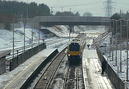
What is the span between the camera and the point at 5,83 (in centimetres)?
3108

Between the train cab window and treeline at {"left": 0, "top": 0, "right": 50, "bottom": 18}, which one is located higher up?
treeline at {"left": 0, "top": 0, "right": 50, "bottom": 18}

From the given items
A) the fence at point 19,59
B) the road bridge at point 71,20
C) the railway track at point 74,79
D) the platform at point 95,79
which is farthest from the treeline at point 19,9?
the platform at point 95,79

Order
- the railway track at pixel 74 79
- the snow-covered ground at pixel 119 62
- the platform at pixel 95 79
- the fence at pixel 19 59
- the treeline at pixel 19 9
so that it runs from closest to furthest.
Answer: the platform at pixel 95 79, the railway track at pixel 74 79, the snow-covered ground at pixel 119 62, the fence at pixel 19 59, the treeline at pixel 19 9

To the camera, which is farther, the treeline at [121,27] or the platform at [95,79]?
the treeline at [121,27]

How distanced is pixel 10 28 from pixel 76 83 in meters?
85.8

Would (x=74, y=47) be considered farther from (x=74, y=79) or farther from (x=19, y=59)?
(x=74, y=79)

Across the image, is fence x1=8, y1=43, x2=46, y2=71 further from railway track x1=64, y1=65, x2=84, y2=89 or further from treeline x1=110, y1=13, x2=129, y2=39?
treeline x1=110, y1=13, x2=129, y2=39

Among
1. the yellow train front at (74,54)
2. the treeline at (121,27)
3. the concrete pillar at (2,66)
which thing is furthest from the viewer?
the yellow train front at (74,54)

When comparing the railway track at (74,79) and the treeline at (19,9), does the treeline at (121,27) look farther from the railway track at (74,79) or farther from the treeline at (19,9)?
the treeline at (19,9)

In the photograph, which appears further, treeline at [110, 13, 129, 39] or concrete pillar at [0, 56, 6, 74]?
→ concrete pillar at [0, 56, 6, 74]

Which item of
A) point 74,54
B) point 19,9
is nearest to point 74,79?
point 74,54

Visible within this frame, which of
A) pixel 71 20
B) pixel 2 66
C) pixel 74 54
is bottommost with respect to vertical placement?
pixel 2 66

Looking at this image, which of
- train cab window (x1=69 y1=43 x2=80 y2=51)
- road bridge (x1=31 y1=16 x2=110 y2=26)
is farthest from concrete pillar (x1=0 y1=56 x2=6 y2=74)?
road bridge (x1=31 y1=16 x2=110 y2=26)

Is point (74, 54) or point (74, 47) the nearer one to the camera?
point (74, 54)
